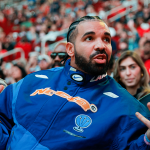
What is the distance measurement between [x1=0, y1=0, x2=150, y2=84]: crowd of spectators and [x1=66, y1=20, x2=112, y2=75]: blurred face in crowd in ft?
7.44

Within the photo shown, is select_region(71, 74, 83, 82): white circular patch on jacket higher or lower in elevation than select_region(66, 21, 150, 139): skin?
lower

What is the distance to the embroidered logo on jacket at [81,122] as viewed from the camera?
4.29ft

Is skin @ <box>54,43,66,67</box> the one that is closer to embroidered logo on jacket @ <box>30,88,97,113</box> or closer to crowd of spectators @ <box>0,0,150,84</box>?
crowd of spectators @ <box>0,0,150,84</box>

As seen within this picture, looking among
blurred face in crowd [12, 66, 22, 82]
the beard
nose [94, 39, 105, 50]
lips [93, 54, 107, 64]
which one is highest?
nose [94, 39, 105, 50]

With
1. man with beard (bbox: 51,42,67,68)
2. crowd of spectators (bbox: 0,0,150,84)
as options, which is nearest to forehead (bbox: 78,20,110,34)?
man with beard (bbox: 51,42,67,68)

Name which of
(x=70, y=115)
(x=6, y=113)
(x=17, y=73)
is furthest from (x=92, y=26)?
(x=17, y=73)

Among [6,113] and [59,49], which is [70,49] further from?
[59,49]

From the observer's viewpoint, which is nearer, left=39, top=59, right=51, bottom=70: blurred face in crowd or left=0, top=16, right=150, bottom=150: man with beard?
left=0, top=16, right=150, bottom=150: man with beard

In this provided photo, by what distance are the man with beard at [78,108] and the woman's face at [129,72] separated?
2.73ft

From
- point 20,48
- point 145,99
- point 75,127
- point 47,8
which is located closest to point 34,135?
point 75,127

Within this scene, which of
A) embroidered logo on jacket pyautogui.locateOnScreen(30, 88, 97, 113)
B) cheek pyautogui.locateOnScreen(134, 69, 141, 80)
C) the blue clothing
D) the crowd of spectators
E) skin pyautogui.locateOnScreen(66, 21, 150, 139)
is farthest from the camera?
the crowd of spectators

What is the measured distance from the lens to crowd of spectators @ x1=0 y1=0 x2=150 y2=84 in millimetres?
5207

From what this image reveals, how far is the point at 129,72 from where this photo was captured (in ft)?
7.78

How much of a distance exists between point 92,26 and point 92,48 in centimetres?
16
